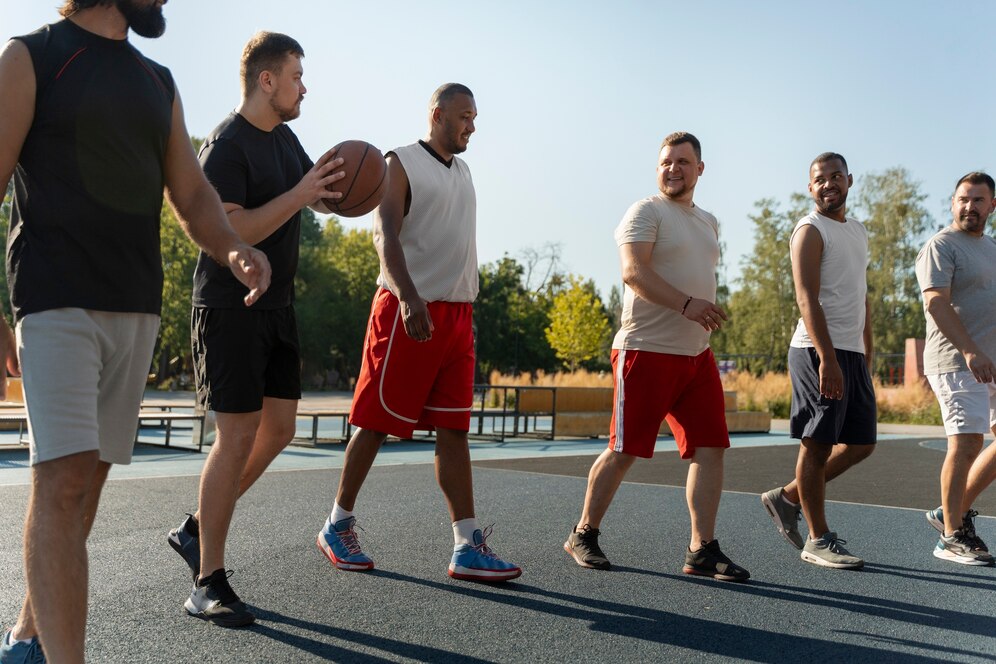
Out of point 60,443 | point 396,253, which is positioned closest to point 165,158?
point 60,443

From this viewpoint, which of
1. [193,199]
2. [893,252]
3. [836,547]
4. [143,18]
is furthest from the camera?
[893,252]

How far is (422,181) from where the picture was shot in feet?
15.8

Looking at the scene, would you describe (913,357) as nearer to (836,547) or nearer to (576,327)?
(576,327)

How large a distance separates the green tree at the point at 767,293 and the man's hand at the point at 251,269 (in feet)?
160

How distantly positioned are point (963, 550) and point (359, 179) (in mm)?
3775

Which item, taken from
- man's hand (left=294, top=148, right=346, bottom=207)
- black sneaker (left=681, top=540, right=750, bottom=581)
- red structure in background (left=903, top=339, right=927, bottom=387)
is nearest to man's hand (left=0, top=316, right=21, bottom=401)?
man's hand (left=294, top=148, right=346, bottom=207)

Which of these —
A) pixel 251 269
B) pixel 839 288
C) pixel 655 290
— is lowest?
pixel 251 269

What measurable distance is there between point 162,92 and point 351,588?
2.37m

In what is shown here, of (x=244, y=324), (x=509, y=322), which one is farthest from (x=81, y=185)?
(x=509, y=322)

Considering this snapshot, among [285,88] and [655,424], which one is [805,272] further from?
[285,88]

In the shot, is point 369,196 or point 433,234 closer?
point 369,196

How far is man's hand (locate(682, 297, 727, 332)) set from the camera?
475 centimetres

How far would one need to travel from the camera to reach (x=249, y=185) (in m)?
3.91

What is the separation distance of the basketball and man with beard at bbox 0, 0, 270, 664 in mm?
1182
